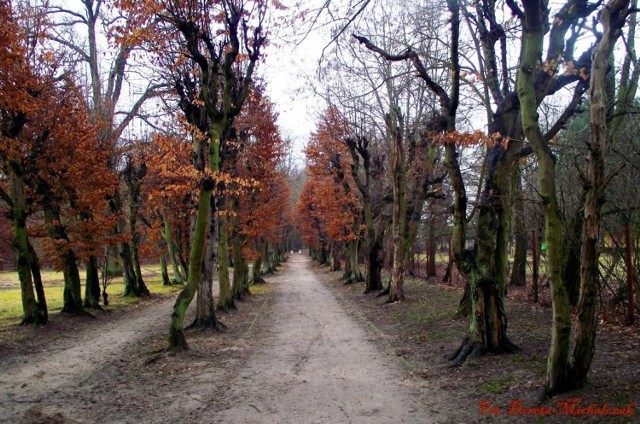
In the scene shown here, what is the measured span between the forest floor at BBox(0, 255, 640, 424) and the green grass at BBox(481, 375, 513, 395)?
0.02 metres

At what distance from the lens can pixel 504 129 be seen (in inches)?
335

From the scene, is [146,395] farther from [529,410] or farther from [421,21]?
[421,21]

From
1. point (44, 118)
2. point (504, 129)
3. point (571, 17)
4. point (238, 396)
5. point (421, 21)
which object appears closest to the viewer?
point (238, 396)

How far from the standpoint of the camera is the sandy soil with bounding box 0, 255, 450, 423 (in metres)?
6.13

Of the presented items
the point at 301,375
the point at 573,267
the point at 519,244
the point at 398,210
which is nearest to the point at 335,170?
the point at 398,210

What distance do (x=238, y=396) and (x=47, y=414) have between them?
238cm

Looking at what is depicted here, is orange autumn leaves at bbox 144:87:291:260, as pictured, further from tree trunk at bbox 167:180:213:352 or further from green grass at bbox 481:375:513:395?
green grass at bbox 481:375:513:395

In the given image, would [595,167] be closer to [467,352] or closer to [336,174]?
[467,352]

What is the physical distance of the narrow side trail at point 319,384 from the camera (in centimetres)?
593

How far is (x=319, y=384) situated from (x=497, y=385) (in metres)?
2.52

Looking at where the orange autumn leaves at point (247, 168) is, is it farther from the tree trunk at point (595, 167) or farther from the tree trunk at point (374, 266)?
the tree trunk at point (595, 167)

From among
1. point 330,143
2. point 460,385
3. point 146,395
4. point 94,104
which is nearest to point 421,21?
point 460,385

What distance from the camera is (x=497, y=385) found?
6.61 m

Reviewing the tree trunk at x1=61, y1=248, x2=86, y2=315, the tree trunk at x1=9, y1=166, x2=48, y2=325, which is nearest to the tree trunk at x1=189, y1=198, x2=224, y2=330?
the tree trunk at x1=9, y1=166, x2=48, y2=325
